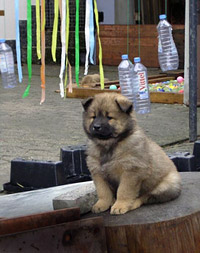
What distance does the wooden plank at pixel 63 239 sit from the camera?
2.96 m

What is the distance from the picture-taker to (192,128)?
768 centimetres

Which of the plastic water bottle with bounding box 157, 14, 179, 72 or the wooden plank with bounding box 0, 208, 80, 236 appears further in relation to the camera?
the plastic water bottle with bounding box 157, 14, 179, 72

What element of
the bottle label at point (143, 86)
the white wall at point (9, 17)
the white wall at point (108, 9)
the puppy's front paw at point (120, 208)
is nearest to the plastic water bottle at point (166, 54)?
the bottle label at point (143, 86)

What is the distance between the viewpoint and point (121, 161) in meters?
3.54

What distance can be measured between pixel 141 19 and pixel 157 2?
64 cm

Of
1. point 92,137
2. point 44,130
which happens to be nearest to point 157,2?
point 44,130

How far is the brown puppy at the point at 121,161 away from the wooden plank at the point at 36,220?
1.45 feet

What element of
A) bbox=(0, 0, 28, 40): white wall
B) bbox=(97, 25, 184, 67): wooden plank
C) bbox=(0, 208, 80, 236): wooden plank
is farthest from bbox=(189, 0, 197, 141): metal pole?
bbox=(0, 0, 28, 40): white wall

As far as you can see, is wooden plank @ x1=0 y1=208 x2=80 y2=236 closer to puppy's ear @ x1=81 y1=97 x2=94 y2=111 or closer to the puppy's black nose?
the puppy's black nose

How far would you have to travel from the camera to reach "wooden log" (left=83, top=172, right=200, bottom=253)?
3.23 m

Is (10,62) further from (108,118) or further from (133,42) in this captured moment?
(133,42)

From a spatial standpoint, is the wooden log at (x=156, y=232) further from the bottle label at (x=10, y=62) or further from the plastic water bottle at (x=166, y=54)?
the plastic water bottle at (x=166, y=54)

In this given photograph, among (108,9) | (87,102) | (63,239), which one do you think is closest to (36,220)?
(63,239)

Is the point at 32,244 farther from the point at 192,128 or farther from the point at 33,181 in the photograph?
the point at 192,128
